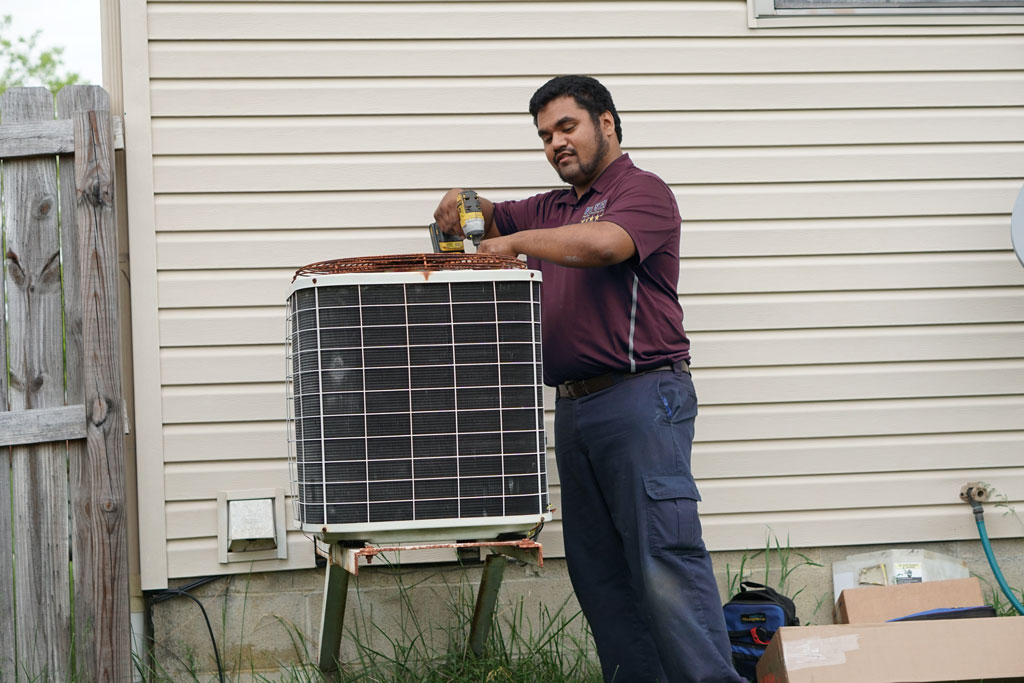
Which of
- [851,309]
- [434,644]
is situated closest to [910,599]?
[851,309]

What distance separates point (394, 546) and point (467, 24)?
1976 mm

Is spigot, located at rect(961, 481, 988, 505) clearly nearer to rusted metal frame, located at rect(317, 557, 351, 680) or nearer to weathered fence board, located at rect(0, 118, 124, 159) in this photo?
rusted metal frame, located at rect(317, 557, 351, 680)

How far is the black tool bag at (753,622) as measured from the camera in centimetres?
310

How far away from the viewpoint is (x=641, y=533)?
2.59 meters

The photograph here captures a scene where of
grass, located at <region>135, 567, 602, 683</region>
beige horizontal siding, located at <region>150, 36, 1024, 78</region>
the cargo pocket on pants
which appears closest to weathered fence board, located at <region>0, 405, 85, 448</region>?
grass, located at <region>135, 567, 602, 683</region>

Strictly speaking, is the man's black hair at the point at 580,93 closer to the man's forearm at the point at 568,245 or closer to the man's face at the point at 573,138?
the man's face at the point at 573,138

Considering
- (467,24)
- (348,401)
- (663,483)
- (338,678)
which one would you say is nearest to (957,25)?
(467,24)

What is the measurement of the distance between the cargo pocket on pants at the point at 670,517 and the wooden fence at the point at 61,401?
1726 millimetres

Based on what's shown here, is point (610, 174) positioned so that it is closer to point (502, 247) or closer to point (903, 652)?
point (502, 247)

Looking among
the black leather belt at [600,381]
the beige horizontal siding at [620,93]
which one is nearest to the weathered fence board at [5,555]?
the beige horizontal siding at [620,93]

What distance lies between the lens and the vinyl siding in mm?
3299

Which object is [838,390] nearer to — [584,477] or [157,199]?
[584,477]

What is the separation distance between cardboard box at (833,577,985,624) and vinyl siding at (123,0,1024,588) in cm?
28

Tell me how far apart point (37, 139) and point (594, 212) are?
1.87m
